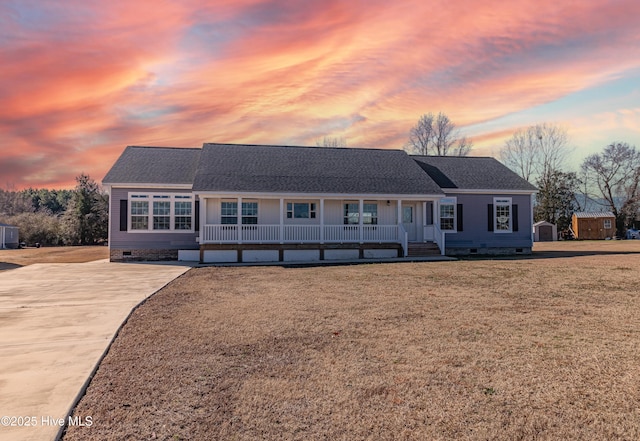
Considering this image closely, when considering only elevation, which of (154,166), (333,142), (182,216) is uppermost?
(333,142)

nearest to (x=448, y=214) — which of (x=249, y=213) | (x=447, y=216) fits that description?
(x=447, y=216)

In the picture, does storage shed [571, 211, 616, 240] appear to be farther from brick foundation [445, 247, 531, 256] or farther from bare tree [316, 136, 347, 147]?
bare tree [316, 136, 347, 147]

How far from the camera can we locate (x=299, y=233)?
19203mm

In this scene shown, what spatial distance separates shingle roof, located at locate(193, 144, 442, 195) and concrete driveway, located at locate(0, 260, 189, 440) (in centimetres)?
745

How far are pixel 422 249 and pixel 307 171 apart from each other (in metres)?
6.88

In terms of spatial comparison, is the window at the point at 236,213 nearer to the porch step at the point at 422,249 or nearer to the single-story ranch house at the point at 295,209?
the single-story ranch house at the point at 295,209

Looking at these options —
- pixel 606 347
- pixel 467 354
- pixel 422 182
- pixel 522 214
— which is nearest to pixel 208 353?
pixel 467 354

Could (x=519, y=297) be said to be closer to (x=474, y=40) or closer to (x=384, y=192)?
(x=474, y=40)

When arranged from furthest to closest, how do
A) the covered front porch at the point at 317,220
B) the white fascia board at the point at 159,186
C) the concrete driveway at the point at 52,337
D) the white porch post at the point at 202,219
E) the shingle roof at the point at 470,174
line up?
the shingle roof at the point at 470,174 → the white fascia board at the point at 159,186 → the covered front porch at the point at 317,220 → the white porch post at the point at 202,219 → the concrete driveway at the point at 52,337

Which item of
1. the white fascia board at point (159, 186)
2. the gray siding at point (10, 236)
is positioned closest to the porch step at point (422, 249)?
the white fascia board at point (159, 186)

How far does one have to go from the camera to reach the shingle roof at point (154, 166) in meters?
19.5

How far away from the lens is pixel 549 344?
18.0ft

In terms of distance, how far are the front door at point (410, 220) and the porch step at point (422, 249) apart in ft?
4.03

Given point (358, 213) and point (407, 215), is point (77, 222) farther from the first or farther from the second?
point (407, 215)
